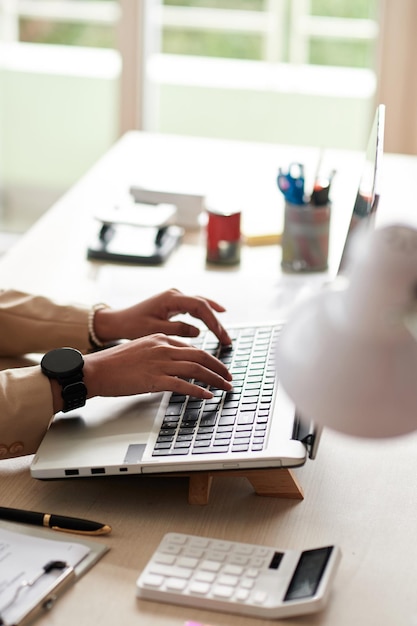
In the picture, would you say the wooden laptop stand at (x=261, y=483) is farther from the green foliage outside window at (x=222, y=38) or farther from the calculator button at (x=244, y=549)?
the green foliage outside window at (x=222, y=38)

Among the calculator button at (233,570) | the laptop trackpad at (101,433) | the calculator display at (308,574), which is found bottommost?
the calculator button at (233,570)

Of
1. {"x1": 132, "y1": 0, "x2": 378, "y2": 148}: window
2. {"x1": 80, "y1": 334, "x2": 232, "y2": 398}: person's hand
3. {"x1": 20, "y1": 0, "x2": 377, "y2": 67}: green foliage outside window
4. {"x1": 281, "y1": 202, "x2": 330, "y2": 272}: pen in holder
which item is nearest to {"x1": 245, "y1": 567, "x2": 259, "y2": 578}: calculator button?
{"x1": 80, "y1": 334, "x2": 232, "y2": 398}: person's hand

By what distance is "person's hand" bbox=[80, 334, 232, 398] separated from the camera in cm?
115

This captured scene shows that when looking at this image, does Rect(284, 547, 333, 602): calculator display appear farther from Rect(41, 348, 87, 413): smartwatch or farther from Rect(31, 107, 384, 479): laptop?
Rect(41, 348, 87, 413): smartwatch

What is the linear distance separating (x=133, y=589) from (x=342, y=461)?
0.34 m

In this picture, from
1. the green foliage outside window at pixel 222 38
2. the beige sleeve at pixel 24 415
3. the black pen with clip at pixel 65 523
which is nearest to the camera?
the black pen with clip at pixel 65 523

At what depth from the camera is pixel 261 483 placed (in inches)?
41.6

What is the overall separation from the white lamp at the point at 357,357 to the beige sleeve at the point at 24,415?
1.71ft

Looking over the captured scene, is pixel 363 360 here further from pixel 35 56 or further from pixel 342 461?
pixel 35 56

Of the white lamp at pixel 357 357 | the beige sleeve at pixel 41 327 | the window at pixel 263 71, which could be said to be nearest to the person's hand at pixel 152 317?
the beige sleeve at pixel 41 327

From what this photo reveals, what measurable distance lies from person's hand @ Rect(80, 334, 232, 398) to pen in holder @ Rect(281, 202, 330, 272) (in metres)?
0.58

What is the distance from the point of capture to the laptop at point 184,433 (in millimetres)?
1029

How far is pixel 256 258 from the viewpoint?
181 cm

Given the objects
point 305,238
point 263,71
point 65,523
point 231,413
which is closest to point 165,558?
point 65,523
